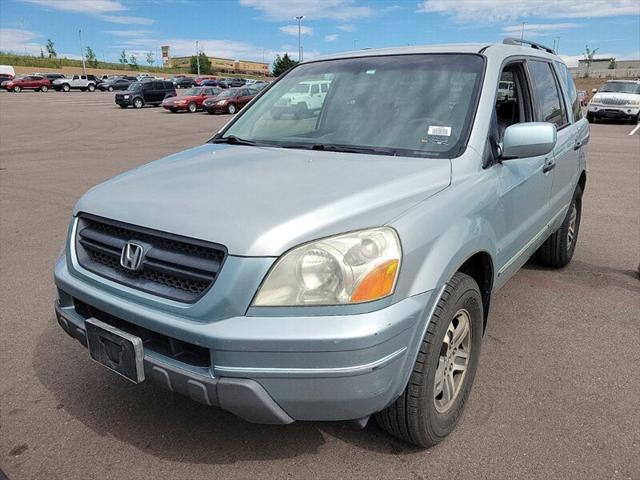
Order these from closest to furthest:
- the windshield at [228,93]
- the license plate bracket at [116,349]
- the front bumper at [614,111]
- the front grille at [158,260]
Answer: the front grille at [158,260] → the license plate bracket at [116,349] → the front bumper at [614,111] → the windshield at [228,93]

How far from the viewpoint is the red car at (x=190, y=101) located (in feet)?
98.9

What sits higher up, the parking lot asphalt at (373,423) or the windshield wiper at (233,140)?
the windshield wiper at (233,140)

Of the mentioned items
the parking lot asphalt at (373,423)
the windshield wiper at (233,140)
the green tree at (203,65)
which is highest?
the green tree at (203,65)

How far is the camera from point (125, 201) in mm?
2383

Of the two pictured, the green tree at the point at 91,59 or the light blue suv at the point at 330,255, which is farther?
the green tree at the point at 91,59

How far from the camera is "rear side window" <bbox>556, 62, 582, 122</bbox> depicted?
15.0ft

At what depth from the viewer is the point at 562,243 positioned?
15.5 feet

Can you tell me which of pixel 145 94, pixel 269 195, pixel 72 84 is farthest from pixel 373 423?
pixel 72 84

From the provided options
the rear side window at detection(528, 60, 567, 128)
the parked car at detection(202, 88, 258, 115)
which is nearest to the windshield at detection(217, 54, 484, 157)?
the rear side window at detection(528, 60, 567, 128)

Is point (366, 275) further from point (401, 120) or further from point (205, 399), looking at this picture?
point (401, 120)

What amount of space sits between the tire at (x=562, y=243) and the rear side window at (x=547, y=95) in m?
0.88

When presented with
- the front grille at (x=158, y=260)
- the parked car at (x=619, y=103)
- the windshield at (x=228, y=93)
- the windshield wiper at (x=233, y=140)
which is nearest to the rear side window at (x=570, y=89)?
the windshield wiper at (x=233, y=140)

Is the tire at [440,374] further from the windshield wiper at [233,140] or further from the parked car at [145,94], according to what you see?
the parked car at [145,94]

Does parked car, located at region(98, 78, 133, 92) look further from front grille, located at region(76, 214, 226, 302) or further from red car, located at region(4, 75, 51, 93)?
front grille, located at region(76, 214, 226, 302)
